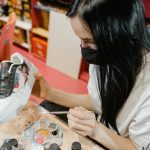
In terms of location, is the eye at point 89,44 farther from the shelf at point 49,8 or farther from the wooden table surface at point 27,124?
the shelf at point 49,8

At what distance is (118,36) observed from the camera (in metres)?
0.63

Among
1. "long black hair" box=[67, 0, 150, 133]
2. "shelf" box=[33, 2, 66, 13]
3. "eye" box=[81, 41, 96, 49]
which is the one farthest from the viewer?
"shelf" box=[33, 2, 66, 13]

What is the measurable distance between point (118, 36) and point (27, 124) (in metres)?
0.47

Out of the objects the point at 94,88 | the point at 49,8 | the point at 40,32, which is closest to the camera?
the point at 94,88

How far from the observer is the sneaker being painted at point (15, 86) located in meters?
0.79

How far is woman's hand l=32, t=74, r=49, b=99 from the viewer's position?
934 millimetres

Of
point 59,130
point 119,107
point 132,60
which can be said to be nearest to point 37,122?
point 59,130

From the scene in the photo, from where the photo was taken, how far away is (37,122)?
842mm

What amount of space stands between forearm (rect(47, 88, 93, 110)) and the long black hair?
31cm

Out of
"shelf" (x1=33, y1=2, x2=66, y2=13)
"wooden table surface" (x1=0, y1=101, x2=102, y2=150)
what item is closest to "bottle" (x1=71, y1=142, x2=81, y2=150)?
"wooden table surface" (x1=0, y1=101, x2=102, y2=150)

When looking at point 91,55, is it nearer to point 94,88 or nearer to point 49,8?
point 94,88

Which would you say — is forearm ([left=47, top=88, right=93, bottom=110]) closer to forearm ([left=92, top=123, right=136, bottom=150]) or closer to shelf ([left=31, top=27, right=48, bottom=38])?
forearm ([left=92, top=123, right=136, bottom=150])

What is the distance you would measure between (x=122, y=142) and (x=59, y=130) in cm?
24

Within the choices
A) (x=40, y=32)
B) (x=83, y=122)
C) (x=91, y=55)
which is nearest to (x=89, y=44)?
(x=91, y=55)
